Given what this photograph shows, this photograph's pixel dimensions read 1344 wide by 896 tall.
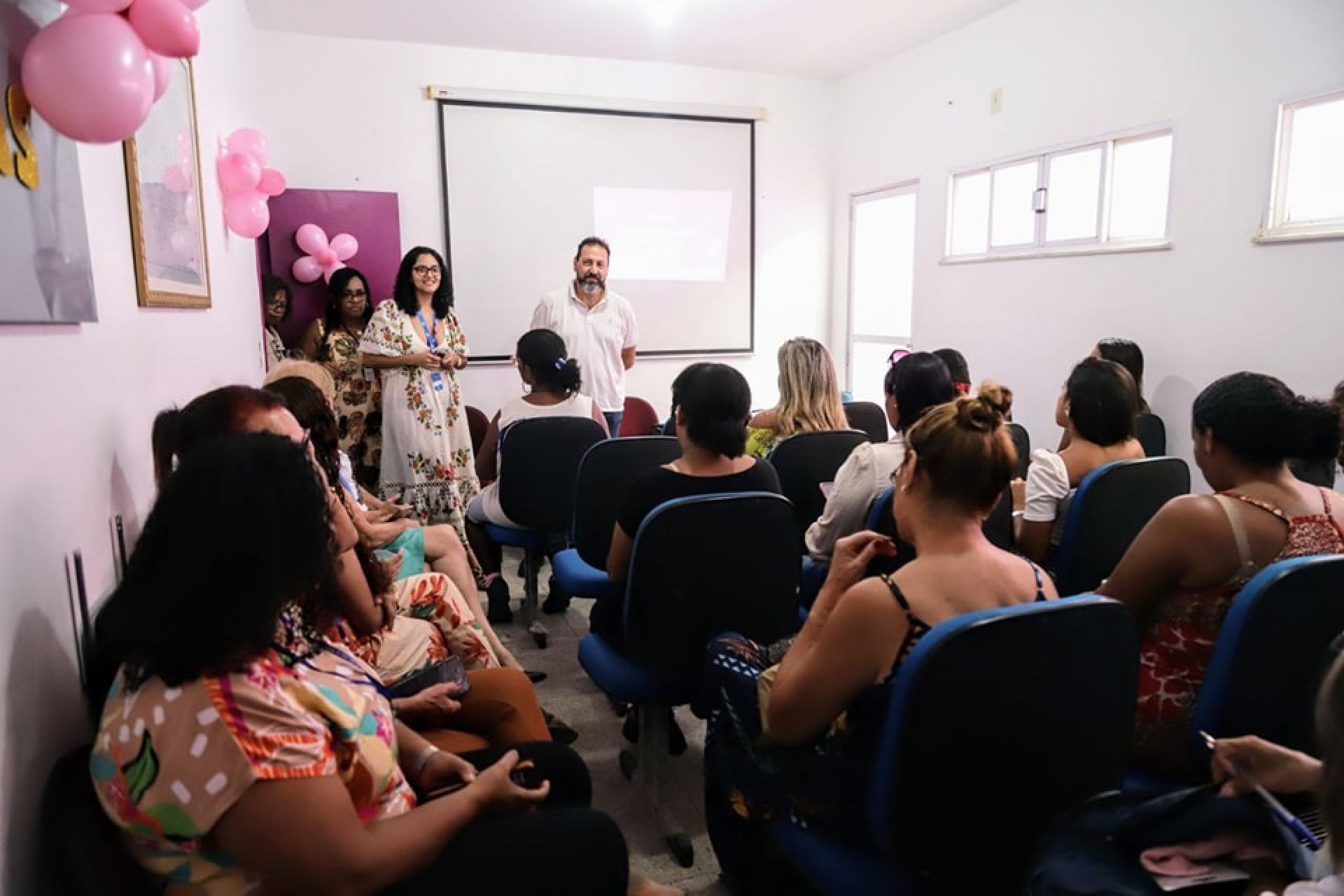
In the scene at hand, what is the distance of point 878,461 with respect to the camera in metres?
2.16

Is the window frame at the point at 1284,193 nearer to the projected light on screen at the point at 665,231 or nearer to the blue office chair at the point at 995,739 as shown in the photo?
the blue office chair at the point at 995,739

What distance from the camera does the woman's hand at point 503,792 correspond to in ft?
3.92

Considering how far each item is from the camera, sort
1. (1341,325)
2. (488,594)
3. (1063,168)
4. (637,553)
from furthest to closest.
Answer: (1063,168), (488,594), (1341,325), (637,553)

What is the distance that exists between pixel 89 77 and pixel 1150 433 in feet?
13.0

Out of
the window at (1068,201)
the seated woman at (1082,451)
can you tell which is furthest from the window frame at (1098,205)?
the seated woman at (1082,451)

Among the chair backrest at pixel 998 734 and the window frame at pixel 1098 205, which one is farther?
the window frame at pixel 1098 205

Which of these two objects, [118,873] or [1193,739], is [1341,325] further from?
[118,873]

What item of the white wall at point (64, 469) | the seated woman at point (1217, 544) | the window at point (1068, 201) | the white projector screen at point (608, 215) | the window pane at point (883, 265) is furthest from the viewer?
the window pane at point (883, 265)

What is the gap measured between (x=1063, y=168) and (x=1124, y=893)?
436cm

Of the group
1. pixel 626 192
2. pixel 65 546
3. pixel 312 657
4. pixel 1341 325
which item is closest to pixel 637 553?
pixel 312 657

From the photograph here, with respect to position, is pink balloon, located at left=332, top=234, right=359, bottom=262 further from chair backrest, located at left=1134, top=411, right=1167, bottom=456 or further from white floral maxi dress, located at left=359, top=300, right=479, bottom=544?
chair backrest, located at left=1134, top=411, right=1167, bottom=456

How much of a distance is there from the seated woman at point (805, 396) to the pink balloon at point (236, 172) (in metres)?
2.23

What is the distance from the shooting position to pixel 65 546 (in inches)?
48.9

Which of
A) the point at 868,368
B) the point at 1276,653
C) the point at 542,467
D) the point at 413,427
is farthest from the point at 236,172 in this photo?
the point at 868,368
